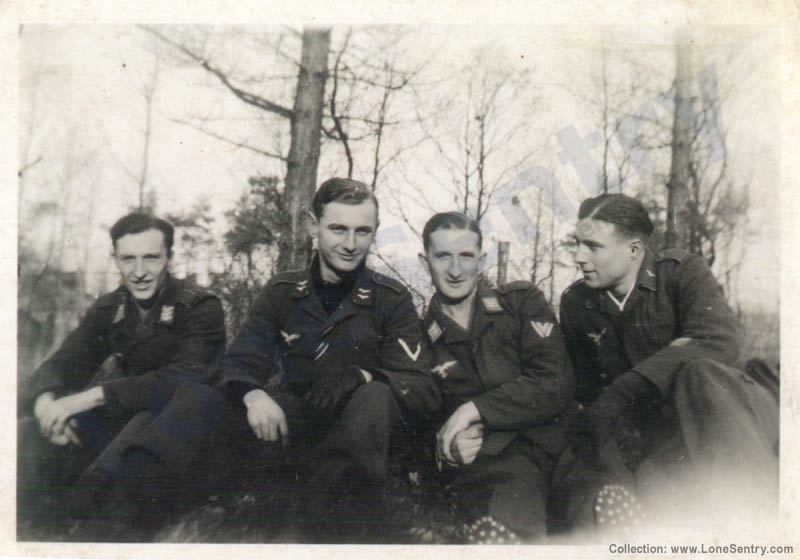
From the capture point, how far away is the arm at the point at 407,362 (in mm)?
3369

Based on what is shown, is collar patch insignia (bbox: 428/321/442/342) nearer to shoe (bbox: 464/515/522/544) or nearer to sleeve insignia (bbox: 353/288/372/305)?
sleeve insignia (bbox: 353/288/372/305)

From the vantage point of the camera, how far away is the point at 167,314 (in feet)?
11.6

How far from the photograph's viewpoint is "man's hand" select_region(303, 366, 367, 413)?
3.36 meters

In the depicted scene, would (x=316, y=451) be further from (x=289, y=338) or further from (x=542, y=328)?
(x=542, y=328)

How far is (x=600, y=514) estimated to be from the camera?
11.1 ft

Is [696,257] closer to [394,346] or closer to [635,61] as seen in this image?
[635,61]

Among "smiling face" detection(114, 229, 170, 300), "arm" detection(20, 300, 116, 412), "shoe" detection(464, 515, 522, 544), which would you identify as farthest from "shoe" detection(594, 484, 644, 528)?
"arm" detection(20, 300, 116, 412)

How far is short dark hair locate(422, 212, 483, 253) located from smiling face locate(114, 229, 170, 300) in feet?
4.73

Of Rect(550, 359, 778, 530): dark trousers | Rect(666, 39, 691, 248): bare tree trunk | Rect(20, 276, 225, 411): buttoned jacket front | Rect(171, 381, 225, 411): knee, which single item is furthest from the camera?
Rect(666, 39, 691, 248): bare tree trunk

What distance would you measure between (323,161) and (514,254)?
1.20m

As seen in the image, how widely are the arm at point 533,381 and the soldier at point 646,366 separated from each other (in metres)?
0.11

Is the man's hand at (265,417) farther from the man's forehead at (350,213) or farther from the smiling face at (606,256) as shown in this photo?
the smiling face at (606,256)

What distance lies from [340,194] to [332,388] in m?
1.05

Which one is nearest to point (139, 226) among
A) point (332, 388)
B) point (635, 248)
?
point (332, 388)
